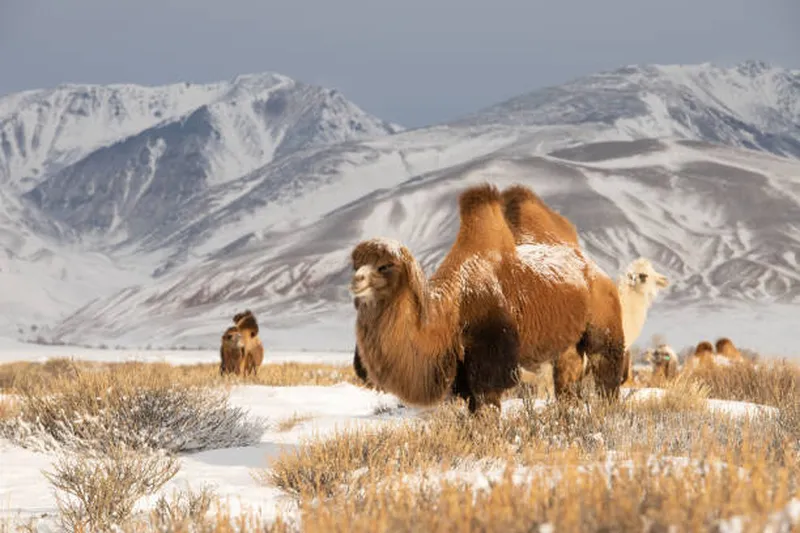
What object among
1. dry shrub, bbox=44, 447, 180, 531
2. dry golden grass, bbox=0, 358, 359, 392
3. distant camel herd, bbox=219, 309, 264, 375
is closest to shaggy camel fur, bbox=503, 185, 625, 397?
dry shrub, bbox=44, 447, 180, 531

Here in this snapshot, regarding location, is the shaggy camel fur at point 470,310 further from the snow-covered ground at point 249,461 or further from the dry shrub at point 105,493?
the dry shrub at point 105,493

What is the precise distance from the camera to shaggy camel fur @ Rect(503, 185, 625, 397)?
23.0ft

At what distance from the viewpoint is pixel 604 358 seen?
7090 mm

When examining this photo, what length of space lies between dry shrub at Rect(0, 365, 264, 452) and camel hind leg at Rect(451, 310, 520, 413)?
3.05 metres

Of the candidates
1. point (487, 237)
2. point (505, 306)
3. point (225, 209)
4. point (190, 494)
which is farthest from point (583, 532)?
point (225, 209)

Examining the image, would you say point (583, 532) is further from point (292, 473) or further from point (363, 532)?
point (292, 473)

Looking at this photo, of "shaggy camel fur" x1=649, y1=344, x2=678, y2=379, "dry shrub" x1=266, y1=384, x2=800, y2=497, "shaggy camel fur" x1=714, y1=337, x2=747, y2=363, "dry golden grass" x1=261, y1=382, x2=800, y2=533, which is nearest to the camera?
"dry golden grass" x1=261, y1=382, x2=800, y2=533

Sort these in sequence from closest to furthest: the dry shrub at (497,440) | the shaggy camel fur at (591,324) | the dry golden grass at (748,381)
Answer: the dry shrub at (497,440) < the shaggy camel fur at (591,324) < the dry golden grass at (748,381)

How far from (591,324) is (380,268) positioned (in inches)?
92.9

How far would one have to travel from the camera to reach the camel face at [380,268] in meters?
5.32

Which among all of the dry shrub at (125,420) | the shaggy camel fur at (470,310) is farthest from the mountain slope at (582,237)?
the shaggy camel fur at (470,310)

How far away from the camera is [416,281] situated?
5438 mm

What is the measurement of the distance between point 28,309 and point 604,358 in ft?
486

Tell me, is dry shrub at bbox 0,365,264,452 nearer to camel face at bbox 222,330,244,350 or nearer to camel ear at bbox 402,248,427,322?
camel ear at bbox 402,248,427,322
